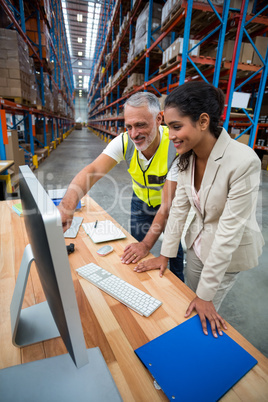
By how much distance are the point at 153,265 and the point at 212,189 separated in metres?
0.47

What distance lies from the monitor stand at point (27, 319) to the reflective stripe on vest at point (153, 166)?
1.03 meters

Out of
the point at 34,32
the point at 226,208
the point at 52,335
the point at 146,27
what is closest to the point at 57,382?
the point at 52,335

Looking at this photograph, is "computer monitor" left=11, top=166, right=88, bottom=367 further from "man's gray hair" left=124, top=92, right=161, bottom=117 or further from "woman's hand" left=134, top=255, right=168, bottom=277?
"man's gray hair" left=124, top=92, right=161, bottom=117

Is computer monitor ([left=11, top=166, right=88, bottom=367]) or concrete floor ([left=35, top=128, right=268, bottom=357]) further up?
computer monitor ([left=11, top=166, right=88, bottom=367])

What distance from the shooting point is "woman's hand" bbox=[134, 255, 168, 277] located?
1.07 m

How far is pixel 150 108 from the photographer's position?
1.32m

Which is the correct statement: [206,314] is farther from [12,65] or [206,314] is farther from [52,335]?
[12,65]

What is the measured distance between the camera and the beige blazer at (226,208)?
86cm

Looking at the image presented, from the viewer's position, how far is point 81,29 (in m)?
19.0

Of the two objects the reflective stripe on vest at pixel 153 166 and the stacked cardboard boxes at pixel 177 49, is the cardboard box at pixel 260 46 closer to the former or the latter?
the stacked cardboard boxes at pixel 177 49

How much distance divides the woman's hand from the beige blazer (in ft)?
0.67

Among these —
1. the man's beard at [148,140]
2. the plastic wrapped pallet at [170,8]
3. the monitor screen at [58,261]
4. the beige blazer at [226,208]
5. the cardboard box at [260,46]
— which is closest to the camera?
the monitor screen at [58,261]

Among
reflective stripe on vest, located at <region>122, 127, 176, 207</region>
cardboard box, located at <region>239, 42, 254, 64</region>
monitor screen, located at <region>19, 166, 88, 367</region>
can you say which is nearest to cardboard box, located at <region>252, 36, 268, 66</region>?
cardboard box, located at <region>239, 42, 254, 64</region>

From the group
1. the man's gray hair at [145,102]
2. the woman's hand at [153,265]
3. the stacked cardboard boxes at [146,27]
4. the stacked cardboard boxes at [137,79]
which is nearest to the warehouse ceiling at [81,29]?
the stacked cardboard boxes at [137,79]
